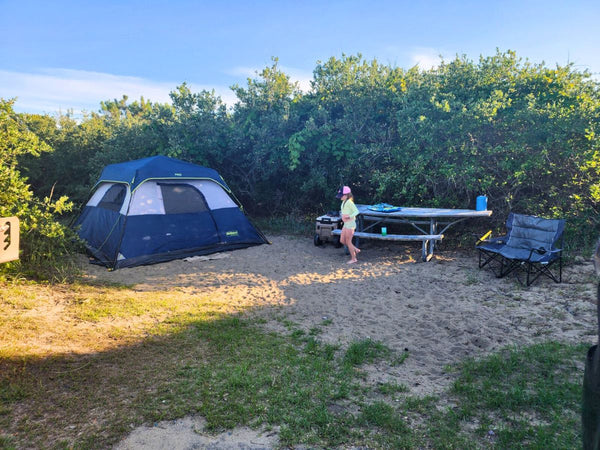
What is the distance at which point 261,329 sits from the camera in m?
4.54

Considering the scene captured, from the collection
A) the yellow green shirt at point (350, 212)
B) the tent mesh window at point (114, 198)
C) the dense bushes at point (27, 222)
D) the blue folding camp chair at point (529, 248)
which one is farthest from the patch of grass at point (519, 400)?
the tent mesh window at point (114, 198)

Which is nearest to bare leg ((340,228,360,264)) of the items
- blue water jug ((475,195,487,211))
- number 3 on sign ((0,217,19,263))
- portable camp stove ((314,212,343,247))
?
Answer: portable camp stove ((314,212,343,247))

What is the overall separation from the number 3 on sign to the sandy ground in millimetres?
1407

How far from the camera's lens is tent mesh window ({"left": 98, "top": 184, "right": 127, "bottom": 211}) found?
7844 millimetres

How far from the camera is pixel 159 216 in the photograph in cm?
789

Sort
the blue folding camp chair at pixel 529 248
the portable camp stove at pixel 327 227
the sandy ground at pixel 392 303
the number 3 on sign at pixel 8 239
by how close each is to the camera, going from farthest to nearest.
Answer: the portable camp stove at pixel 327 227, the blue folding camp chair at pixel 529 248, the sandy ground at pixel 392 303, the number 3 on sign at pixel 8 239

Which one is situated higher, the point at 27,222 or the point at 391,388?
the point at 27,222

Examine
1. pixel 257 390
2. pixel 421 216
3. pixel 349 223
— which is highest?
pixel 421 216

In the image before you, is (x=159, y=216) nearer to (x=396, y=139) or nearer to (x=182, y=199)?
(x=182, y=199)

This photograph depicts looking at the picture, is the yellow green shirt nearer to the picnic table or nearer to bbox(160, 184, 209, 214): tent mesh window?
the picnic table

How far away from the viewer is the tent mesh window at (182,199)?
809cm

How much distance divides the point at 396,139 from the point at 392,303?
5.16m

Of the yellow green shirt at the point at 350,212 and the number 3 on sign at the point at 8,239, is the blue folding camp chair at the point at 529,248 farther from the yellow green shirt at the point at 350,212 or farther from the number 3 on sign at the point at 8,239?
the number 3 on sign at the point at 8,239

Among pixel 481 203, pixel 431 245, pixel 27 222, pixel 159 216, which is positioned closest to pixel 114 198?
pixel 159 216
